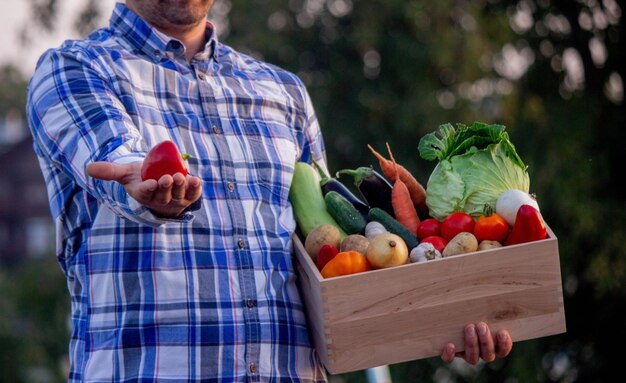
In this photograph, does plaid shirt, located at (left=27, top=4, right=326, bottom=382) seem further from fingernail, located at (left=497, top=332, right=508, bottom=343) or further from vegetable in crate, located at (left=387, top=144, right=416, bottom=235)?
fingernail, located at (left=497, top=332, right=508, bottom=343)

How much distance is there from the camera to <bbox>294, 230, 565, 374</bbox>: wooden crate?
8.42ft

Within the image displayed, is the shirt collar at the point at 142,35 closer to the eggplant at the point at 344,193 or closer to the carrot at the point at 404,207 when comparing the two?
the eggplant at the point at 344,193

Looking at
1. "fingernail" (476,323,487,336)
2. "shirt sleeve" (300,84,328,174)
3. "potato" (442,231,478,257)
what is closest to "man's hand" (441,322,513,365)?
"fingernail" (476,323,487,336)

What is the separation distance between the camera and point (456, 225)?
2.75 m

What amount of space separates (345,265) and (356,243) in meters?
0.15

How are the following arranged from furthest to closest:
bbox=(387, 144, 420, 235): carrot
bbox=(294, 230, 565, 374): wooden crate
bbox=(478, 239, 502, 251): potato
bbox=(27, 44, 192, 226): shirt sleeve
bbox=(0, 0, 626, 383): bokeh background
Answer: bbox=(0, 0, 626, 383): bokeh background → bbox=(387, 144, 420, 235): carrot → bbox=(478, 239, 502, 251): potato → bbox=(294, 230, 565, 374): wooden crate → bbox=(27, 44, 192, 226): shirt sleeve

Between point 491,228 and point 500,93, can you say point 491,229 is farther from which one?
point 500,93

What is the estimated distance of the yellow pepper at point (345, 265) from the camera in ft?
8.54

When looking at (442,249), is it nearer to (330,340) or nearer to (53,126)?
(330,340)

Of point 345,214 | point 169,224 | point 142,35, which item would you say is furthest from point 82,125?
point 345,214

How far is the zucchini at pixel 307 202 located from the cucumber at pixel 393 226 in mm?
119

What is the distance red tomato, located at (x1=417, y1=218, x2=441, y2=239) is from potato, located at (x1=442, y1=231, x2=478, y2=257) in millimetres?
166

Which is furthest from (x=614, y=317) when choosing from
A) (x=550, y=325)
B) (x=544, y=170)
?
(x=550, y=325)

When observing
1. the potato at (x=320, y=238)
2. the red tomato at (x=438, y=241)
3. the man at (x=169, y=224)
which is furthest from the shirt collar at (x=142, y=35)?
the red tomato at (x=438, y=241)
